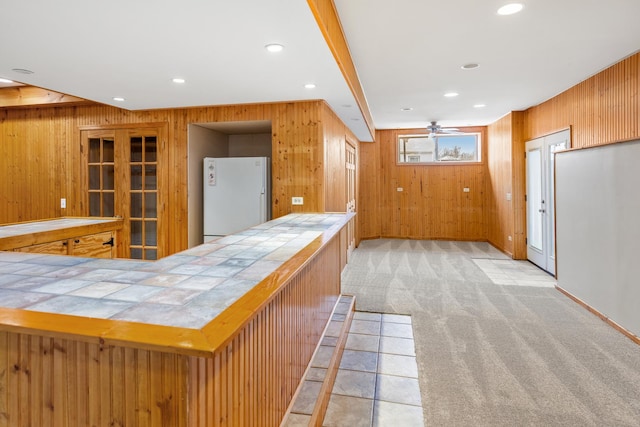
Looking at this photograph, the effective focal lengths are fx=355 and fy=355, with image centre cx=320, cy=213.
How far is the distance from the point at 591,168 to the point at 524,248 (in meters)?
2.80

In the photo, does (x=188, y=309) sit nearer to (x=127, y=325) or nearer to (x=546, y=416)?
(x=127, y=325)

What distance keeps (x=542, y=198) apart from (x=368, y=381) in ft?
14.6

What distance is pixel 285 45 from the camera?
7.81 ft

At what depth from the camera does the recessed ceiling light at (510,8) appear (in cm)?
246

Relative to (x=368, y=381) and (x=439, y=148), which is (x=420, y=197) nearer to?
(x=439, y=148)

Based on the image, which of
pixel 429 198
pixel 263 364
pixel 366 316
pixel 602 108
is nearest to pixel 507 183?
pixel 429 198

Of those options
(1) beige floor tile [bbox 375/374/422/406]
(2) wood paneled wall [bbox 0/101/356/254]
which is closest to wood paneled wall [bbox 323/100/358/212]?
(2) wood paneled wall [bbox 0/101/356/254]

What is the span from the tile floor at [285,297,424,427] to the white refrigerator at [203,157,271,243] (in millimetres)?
1573

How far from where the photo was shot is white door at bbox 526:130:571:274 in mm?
5066

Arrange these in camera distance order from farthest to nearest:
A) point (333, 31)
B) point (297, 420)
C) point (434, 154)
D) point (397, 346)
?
point (434, 154), point (397, 346), point (333, 31), point (297, 420)

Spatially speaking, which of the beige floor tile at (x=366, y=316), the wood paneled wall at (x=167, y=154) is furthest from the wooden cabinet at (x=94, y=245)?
the beige floor tile at (x=366, y=316)

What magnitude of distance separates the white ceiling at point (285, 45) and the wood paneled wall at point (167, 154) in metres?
0.23

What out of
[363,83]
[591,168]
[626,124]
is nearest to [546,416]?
[591,168]

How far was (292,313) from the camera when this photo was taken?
192cm
